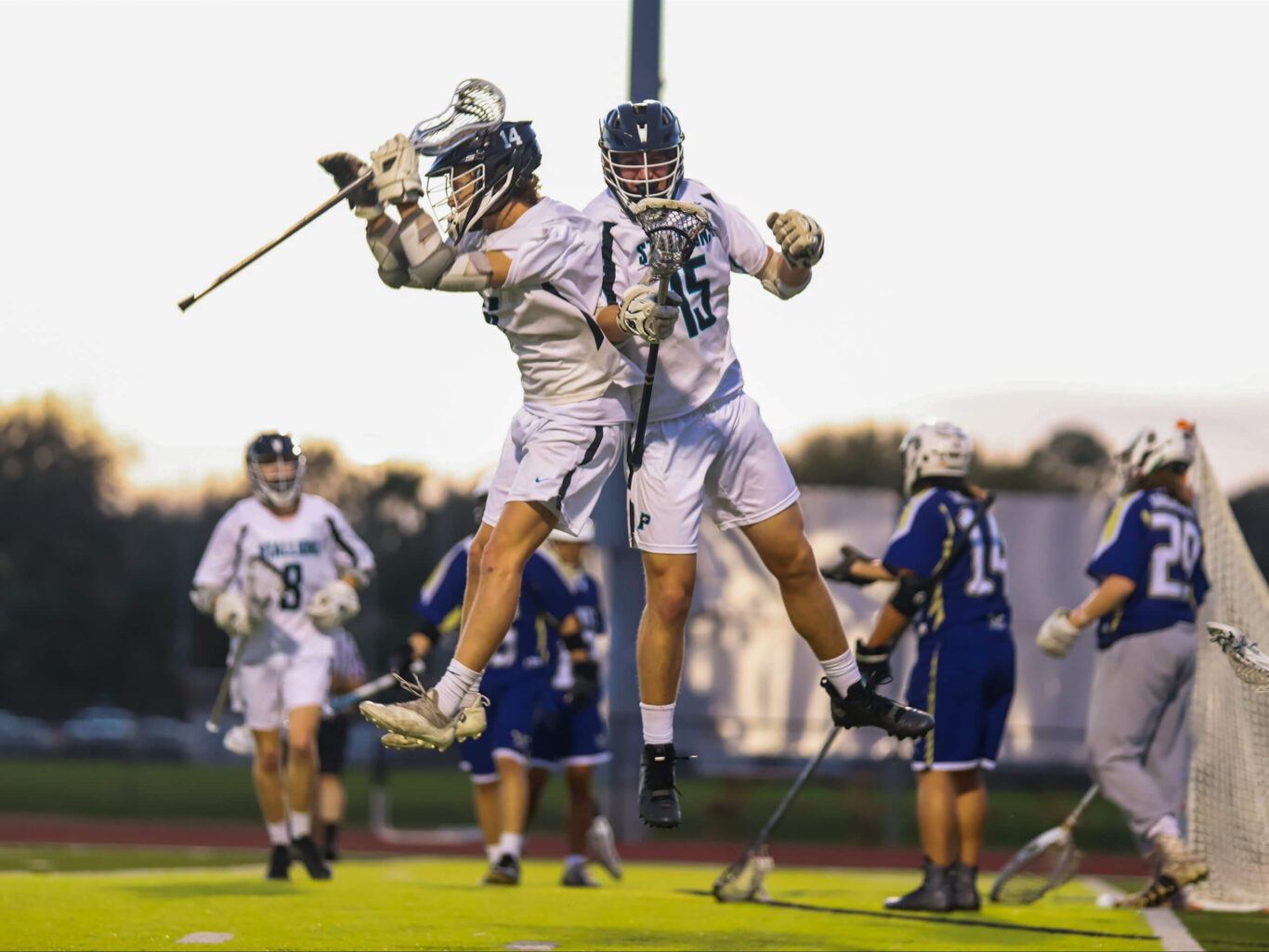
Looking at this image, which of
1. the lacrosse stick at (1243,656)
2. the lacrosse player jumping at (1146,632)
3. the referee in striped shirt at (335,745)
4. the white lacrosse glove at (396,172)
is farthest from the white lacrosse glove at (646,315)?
the referee in striped shirt at (335,745)

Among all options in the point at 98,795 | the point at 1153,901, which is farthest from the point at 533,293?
the point at 98,795

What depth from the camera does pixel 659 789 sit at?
625 cm

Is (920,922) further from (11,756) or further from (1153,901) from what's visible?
(11,756)

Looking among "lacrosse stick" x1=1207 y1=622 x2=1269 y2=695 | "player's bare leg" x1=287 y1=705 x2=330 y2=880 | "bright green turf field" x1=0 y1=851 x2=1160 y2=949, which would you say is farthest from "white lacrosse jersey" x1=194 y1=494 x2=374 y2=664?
"lacrosse stick" x1=1207 y1=622 x2=1269 y2=695

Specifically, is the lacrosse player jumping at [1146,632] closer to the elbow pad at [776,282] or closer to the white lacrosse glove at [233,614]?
the elbow pad at [776,282]

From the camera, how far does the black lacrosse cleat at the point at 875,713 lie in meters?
6.37

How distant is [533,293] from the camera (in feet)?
19.5

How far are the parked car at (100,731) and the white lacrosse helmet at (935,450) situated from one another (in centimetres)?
4898

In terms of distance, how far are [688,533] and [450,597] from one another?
14.3 ft

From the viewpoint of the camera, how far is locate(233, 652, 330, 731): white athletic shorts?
32.1 feet

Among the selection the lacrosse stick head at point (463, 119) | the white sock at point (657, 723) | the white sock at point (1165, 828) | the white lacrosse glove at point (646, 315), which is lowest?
the white sock at point (1165, 828)

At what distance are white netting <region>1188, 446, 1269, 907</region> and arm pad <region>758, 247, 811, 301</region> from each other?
150 inches

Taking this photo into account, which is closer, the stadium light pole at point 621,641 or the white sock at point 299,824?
the white sock at point 299,824

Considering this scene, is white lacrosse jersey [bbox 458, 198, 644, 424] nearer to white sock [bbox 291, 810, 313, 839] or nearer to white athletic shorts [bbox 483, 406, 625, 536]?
white athletic shorts [bbox 483, 406, 625, 536]
